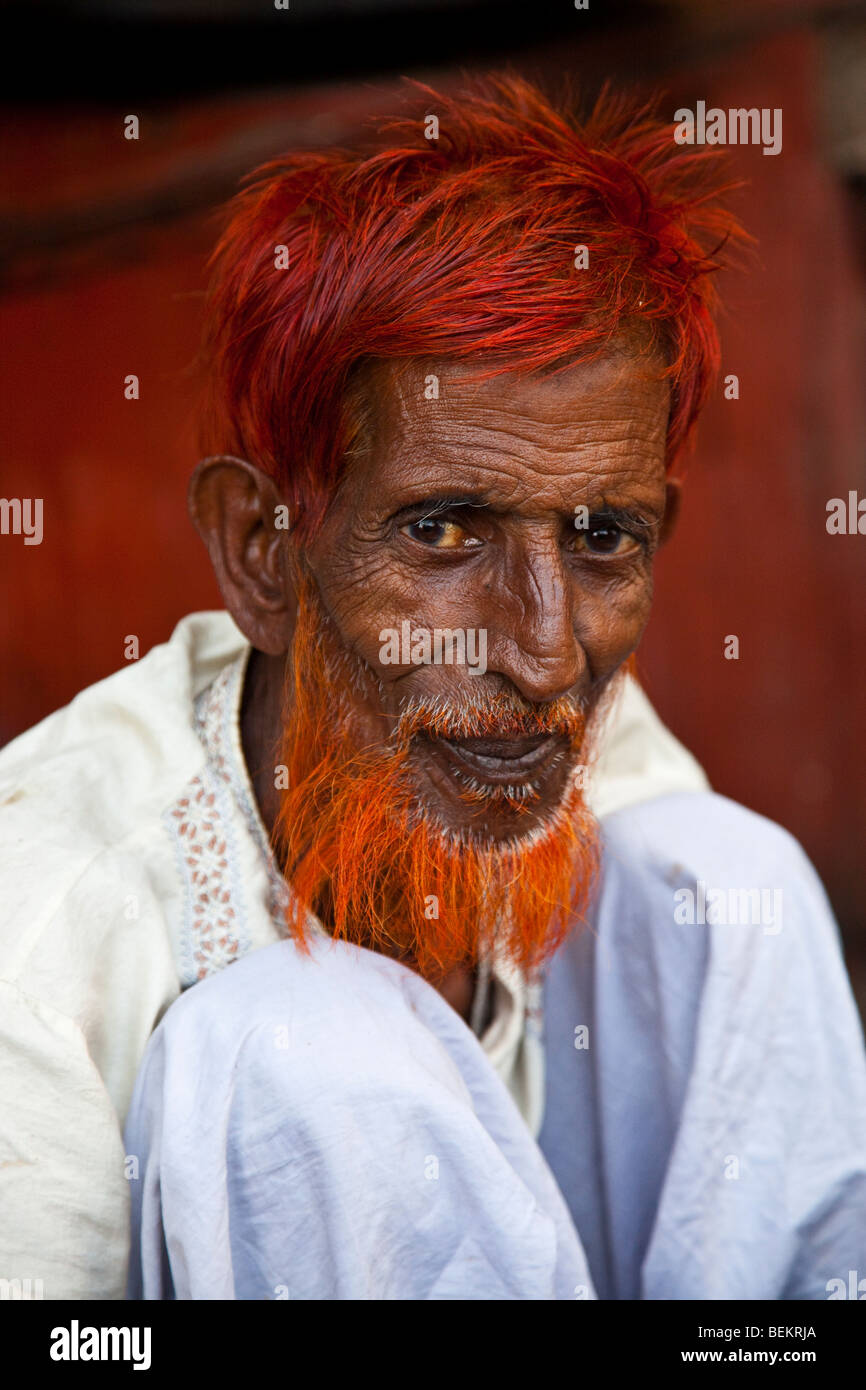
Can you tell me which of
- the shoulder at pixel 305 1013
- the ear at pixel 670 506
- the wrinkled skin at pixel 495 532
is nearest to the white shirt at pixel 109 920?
the shoulder at pixel 305 1013

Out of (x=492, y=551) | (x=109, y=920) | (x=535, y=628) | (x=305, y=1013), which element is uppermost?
(x=492, y=551)

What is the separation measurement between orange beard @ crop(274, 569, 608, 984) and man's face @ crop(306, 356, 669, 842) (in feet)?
Answer: 0.05

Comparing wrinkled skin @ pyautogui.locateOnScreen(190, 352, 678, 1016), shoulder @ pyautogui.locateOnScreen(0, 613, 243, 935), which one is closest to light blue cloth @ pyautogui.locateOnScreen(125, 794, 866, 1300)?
shoulder @ pyautogui.locateOnScreen(0, 613, 243, 935)

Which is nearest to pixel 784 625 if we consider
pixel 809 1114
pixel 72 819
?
pixel 809 1114

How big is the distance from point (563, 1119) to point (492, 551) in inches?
39.0

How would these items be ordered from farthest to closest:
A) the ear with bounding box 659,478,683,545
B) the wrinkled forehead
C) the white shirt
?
1. the ear with bounding box 659,478,683,545
2. the wrinkled forehead
3. the white shirt

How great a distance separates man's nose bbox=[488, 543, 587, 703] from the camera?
1.55m

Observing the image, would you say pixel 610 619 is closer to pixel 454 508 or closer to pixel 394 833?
pixel 454 508

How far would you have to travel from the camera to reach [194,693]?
198cm

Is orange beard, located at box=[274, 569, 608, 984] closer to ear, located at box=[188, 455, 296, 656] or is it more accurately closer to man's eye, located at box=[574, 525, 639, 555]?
ear, located at box=[188, 455, 296, 656]

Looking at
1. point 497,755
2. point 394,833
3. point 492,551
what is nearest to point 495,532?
point 492,551

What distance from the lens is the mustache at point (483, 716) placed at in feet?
5.26

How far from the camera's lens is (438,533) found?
161 centimetres

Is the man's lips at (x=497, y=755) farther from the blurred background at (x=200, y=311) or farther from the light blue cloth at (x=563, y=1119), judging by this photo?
the blurred background at (x=200, y=311)
